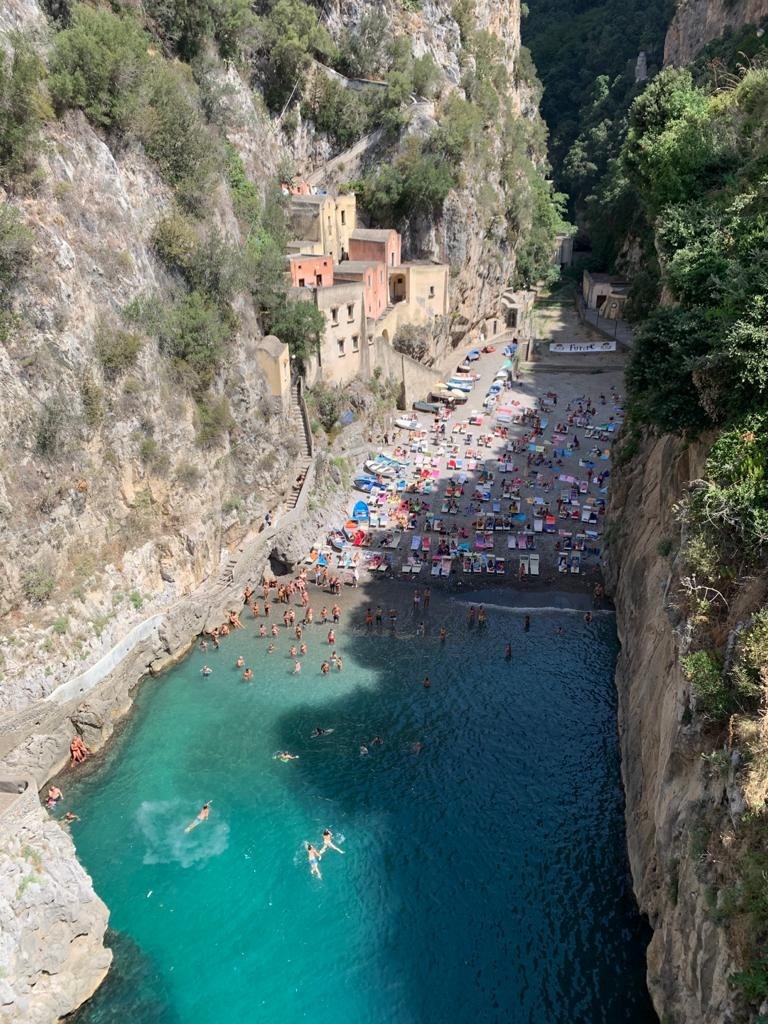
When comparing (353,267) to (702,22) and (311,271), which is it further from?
(702,22)

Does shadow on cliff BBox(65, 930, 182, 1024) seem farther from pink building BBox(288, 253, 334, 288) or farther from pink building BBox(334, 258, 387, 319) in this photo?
pink building BBox(334, 258, 387, 319)

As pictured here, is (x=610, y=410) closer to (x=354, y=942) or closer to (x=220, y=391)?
(x=220, y=391)

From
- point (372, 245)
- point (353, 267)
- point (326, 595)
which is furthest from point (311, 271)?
point (326, 595)

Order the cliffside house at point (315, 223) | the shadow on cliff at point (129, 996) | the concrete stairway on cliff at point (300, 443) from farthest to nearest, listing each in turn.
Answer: the cliffside house at point (315, 223) → the concrete stairway on cliff at point (300, 443) → the shadow on cliff at point (129, 996)

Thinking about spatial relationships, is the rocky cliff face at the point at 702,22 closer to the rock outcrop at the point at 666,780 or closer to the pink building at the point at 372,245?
the pink building at the point at 372,245

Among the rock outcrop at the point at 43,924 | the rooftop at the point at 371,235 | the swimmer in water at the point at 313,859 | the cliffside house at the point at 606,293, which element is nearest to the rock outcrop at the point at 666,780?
the swimmer in water at the point at 313,859

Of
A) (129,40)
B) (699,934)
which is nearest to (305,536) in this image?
(129,40)
